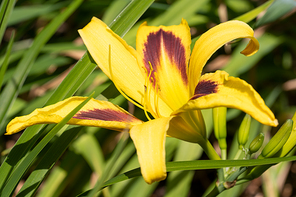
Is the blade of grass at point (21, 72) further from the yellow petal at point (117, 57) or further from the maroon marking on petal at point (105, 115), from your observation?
the maroon marking on petal at point (105, 115)

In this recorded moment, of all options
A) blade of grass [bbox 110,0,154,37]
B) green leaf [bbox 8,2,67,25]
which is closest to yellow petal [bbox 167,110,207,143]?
blade of grass [bbox 110,0,154,37]

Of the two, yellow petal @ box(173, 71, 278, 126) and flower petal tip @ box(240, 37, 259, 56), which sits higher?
flower petal tip @ box(240, 37, 259, 56)

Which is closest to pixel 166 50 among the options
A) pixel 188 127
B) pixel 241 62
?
pixel 188 127

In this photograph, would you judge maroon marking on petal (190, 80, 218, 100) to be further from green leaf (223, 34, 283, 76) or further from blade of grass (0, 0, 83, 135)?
green leaf (223, 34, 283, 76)

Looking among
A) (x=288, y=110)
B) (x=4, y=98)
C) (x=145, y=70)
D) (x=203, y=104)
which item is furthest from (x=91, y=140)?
(x=288, y=110)

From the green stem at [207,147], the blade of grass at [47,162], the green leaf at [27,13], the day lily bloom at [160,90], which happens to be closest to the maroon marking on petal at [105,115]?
the day lily bloom at [160,90]

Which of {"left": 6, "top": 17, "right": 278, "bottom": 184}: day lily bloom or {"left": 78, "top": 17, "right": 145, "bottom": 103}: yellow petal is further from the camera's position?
{"left": 78, "top": 17, "right": 145, "bottom": 103}: yellow petal
